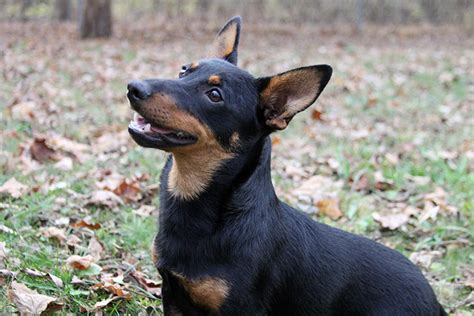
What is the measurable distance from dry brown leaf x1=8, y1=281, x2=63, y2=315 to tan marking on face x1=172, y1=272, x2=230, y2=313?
0.73m

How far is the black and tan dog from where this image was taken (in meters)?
2.96

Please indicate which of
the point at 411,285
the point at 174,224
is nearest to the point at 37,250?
the point at 174,224

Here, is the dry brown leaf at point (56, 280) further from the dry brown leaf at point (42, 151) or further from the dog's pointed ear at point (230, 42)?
the dry brown leaf at point (42, 151)

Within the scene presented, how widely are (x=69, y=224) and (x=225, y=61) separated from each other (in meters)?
1.85

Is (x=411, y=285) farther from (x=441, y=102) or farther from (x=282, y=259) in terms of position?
(x=441, y=102)

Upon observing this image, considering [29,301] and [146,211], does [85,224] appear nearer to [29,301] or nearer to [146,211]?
[146,211]

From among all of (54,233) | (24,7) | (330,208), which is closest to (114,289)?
(54,233)

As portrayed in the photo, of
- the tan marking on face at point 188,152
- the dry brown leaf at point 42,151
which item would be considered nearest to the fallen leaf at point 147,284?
the tan marking on face at point 188,152

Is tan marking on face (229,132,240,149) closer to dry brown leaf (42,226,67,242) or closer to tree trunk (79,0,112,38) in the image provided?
dry brown leaf (42,226,67,242)

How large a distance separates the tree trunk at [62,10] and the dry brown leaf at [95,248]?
18.6 metres

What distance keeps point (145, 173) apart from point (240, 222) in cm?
268

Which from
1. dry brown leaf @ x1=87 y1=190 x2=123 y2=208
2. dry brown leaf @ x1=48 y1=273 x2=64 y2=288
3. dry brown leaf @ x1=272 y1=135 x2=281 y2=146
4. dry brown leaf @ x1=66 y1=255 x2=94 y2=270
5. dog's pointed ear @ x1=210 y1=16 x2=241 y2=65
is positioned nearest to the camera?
dry brown leaf @ x1=48 y1=273 x2=64 y2=288

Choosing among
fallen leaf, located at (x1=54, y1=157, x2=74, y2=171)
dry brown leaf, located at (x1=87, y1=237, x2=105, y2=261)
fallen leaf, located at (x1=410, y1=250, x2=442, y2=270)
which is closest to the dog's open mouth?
dry brown leaf, located at (x1=87, y1=237, x2=105, y2=261)

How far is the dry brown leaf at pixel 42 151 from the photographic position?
562 centimetres
